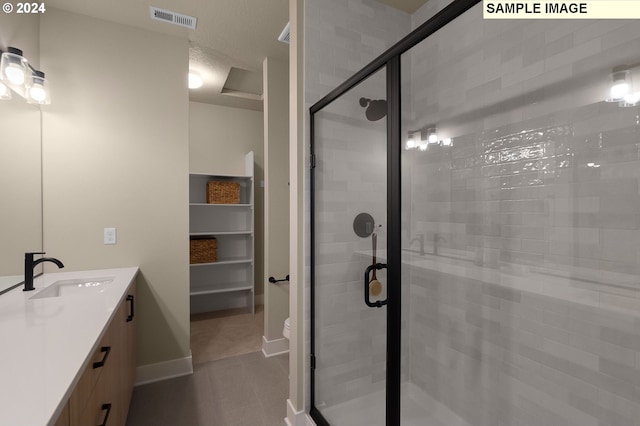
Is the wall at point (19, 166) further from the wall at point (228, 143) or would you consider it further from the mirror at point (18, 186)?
the wall at point (228, 143)

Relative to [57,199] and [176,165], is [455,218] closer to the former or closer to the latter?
[176,165]

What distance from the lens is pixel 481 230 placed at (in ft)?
5.74

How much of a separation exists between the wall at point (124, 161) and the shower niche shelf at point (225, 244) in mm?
1231

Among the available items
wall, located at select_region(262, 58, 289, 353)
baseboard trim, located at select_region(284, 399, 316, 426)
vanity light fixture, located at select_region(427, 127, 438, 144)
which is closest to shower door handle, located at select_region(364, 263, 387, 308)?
baseboard trim, located at select_region(284, 399, 316, 426)

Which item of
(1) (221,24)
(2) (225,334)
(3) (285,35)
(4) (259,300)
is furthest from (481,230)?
(4) (259,300)

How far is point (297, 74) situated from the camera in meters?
1.77

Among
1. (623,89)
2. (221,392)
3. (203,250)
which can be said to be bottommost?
(221,392)

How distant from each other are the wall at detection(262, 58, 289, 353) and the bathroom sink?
4.13 ft

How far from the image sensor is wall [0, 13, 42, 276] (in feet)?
Result: 5.24

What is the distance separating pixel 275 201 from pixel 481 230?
1762 millimetres

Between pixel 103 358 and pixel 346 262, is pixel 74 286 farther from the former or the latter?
pixel 346 262

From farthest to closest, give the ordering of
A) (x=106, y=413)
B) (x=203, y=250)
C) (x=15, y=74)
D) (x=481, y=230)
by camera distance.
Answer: (x=203, y=250) → (x=481, y=230) → (x=15, y=74) → (x=106, y=413)

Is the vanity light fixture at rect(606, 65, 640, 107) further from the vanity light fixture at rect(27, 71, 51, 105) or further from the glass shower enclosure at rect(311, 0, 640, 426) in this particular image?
the vanity light fixture at rect(27, 71, 51, 105)

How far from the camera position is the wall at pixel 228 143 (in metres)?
3.88
